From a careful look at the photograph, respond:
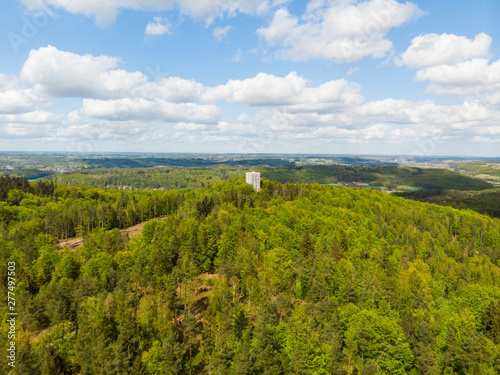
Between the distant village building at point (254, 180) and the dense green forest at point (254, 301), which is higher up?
the distant village building at point (254, 180)

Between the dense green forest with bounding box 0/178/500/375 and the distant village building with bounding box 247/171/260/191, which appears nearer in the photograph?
the dense green forest with bounding box 0/178/500/375

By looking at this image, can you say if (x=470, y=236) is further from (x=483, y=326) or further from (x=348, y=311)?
(x=348, y=311)

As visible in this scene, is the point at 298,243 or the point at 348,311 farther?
the point at 298,243

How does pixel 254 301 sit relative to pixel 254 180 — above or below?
below

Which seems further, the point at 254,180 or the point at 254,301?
the point at 254,180

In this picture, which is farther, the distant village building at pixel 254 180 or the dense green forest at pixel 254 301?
the distant village building at pixel 254 180

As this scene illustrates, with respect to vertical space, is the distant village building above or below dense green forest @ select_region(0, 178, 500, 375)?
above

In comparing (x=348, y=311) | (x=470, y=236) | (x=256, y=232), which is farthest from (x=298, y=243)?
(x=470, y=236)

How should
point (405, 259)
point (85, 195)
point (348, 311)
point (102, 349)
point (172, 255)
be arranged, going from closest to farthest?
point (102, 349) < point (348, 311) < point (172, 255) < point (405, 259) < point (85, 195)
